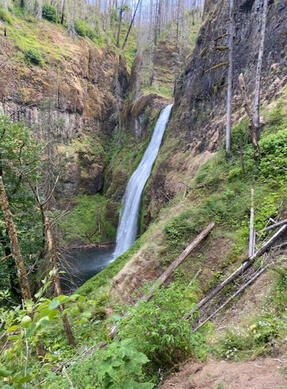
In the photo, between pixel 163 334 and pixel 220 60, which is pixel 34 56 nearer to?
pixel 220 60

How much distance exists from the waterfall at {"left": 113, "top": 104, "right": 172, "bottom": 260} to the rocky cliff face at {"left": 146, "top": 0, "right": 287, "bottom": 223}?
2.06 meters

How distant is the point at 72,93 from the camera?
2691 cm

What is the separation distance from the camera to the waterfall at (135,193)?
17308mm

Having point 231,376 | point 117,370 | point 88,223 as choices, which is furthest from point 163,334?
point 88,223

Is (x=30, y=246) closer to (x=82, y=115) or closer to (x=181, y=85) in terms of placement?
(x=181, y=85)

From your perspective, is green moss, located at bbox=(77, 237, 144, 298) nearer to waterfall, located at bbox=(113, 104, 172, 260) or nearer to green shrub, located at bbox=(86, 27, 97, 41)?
waterfall, located at bbox=(113, 104, 172, 260)

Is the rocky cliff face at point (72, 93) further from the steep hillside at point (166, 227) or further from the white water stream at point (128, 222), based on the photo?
the white water stream at point (128, 222)

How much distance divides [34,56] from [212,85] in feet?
63.7

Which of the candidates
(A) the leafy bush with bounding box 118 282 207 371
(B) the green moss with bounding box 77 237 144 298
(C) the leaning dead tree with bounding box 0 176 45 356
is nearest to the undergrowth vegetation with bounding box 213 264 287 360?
(A) the leafy bush with bounding box 118 282 207 371

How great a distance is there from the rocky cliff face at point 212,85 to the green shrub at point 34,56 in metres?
15.9

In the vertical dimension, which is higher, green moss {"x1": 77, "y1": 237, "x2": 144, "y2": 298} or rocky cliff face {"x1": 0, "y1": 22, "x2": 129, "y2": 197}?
rocky cliff face {"x1": 0, "y1": 22, "x2": 129, "y2": 197}

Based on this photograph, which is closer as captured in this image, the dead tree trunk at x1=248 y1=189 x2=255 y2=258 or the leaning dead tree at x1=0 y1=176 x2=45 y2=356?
the leaning dead tree at x1=0 y1=176 x2=45 y2=356

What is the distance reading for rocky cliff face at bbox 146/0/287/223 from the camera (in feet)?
35.7

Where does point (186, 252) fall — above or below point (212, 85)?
below
